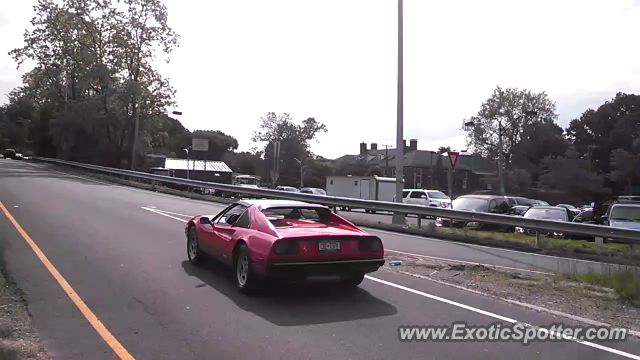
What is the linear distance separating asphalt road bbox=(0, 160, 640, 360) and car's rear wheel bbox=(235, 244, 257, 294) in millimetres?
147

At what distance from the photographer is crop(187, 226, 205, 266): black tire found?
31.1 feet

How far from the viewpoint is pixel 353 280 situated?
26.6 feet

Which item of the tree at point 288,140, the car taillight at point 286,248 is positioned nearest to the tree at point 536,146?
the tree at point 288,140

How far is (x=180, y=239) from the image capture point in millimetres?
12359

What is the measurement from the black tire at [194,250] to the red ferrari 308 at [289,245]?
589 mm

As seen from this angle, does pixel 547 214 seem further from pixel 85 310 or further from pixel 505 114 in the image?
pixel 505 114

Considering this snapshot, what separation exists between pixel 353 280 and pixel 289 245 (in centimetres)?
152

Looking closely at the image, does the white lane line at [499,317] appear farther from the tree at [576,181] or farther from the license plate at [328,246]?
the tree at [576,181]

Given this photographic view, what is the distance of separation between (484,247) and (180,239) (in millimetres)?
7570

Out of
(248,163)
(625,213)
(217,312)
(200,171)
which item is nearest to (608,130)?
(200,171)

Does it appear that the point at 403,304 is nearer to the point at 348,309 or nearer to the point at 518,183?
the point at 348,309

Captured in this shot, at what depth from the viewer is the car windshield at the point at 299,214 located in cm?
836

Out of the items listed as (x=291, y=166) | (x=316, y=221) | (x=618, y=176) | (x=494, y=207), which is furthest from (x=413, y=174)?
(x=316, y=221)

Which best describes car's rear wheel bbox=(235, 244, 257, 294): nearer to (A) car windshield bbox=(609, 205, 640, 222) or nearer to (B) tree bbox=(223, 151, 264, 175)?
(A) car windshield bbox=(609, 205, 640, 222)
